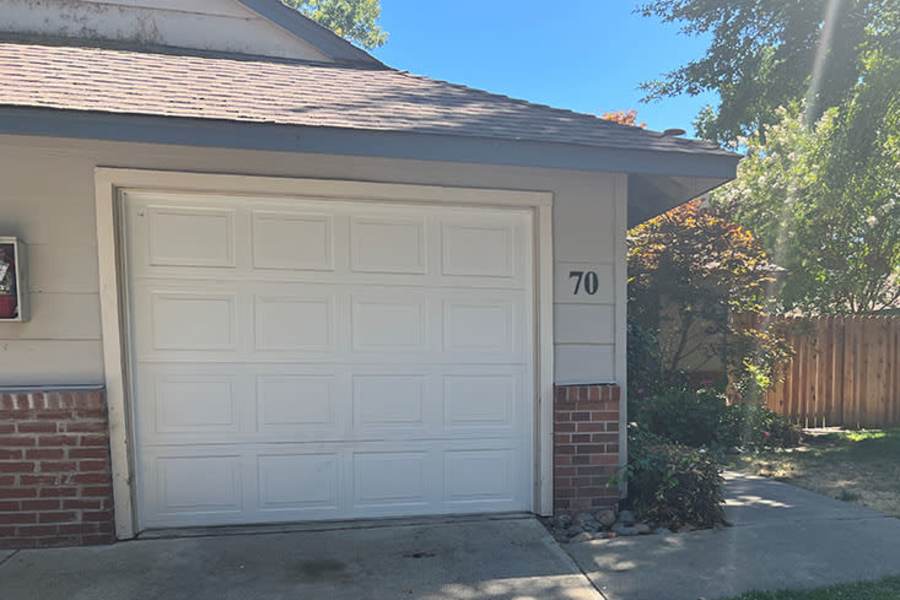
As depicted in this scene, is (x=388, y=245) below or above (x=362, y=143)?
below

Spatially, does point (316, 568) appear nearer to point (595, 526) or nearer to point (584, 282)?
point (595, 526)

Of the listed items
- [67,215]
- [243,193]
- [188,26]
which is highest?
[188,26]

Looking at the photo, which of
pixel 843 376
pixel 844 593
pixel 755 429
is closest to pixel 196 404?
pixel 844 593

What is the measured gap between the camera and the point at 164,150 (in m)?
3.83

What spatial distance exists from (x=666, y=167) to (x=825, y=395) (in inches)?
268

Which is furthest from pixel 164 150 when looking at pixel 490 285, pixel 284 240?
pixel 490 285

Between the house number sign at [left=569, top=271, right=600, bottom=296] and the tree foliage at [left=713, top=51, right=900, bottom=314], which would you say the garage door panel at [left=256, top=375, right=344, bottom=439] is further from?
the tree foliage at [left=713, top=51, right=900, bottom=314]

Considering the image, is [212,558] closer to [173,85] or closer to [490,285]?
[490,285]

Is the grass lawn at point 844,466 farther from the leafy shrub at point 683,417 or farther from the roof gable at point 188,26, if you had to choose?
the roof gable at point 188,26

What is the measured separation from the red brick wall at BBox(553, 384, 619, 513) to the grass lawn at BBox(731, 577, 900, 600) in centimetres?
133

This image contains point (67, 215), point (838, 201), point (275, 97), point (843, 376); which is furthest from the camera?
point (843, 376)

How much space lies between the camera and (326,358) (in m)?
4.16

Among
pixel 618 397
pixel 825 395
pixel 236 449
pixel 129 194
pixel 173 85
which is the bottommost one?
pixel 825 395

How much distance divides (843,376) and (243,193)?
909cm
